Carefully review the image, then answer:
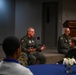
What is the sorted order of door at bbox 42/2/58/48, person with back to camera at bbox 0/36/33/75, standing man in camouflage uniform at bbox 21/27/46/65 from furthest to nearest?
1. door at bbox 42/2/58/48
2. standing man in camouflage uniform at bbox 21/27/46/65
3. person with back to camera at bbox 0/36/33/75

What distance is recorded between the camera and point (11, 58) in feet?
6.69

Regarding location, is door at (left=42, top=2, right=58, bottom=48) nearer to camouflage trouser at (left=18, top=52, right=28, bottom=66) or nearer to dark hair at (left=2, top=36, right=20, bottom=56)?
camouflage trouser at (left=18, top=52, right=28, bottom=66)

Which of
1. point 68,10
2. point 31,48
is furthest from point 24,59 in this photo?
point 68,10

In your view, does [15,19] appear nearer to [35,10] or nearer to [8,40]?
[35,10]

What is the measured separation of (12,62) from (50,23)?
395 inches

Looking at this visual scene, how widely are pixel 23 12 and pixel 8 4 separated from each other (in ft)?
2.78

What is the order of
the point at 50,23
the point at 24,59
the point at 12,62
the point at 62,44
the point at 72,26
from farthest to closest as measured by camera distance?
1. the point at 50,23
2. the point at 72,26
3. the point at 62,44
4. the point at 24,59
5. the point at 12,62

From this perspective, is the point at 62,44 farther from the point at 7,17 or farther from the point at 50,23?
the point at 7,17

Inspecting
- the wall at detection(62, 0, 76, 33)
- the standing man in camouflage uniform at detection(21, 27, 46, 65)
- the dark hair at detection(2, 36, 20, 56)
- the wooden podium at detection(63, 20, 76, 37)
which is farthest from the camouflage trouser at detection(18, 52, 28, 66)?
the wall at detection(62, 0, 76, 33)

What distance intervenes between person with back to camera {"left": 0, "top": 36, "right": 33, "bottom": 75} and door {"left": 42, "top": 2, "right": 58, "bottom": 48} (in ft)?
32.5

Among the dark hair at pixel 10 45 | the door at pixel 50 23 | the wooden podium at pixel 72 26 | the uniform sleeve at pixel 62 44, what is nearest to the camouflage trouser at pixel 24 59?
the uniform sleeve at pixel 62 44

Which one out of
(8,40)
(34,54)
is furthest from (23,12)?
(8,40)

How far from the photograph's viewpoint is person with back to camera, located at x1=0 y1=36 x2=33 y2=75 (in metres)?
1.97

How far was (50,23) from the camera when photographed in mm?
11961
